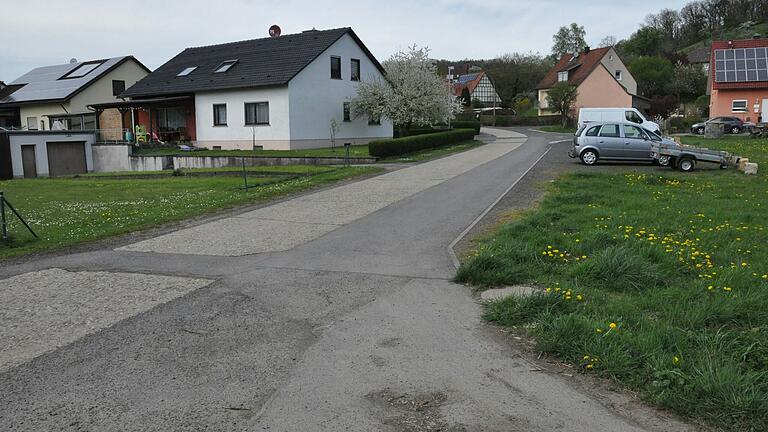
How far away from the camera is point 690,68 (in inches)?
2899

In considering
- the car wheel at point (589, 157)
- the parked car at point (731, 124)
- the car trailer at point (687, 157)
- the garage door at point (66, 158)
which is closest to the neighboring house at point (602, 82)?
the parked car at point (731, 124)

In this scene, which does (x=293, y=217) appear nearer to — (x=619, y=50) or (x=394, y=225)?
(x=394, y=225)

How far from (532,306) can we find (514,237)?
325 cm

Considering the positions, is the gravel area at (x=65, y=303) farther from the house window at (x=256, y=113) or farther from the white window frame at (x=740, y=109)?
the white window frame at (x=740, y=109)

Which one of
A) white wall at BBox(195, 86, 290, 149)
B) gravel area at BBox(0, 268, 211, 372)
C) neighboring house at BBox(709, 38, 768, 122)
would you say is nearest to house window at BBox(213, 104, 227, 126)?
white wall at BBox(195, 86, 290, 149)

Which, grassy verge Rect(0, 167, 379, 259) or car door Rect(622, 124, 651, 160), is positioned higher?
car door Rect(622, 124, 651, 160)

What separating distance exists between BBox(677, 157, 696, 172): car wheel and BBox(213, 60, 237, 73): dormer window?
1104 inches

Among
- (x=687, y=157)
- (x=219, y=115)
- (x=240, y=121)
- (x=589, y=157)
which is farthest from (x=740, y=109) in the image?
(x=219, y=115)

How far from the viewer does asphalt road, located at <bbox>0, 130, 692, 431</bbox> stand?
400 centimetres

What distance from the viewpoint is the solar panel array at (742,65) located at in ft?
156

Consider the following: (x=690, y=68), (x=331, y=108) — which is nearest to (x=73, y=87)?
(x=331, y=108)

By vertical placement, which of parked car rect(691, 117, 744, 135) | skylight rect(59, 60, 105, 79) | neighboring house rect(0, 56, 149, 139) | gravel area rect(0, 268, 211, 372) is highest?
skylight rect(59, 60, 105, 79)

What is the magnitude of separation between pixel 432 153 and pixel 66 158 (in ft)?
77.5

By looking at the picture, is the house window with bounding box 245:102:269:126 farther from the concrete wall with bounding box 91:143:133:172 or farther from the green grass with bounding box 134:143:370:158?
the concrete wall with bounding box 91:143:133:172
